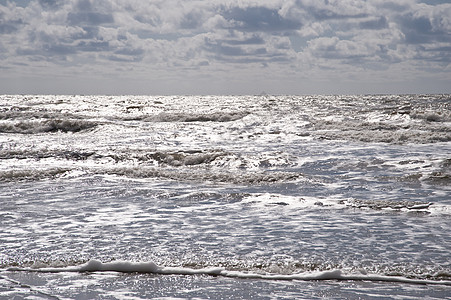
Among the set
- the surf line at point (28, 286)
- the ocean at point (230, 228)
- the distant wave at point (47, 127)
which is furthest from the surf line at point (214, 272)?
the distant wave at point (47, 127)

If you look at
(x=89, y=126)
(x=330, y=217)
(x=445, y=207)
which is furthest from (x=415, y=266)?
(x=89, y=126)

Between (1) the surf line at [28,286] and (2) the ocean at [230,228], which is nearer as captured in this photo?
(1) the surf line at [28,286]

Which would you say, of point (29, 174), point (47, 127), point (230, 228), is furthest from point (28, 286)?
point (47, 127)

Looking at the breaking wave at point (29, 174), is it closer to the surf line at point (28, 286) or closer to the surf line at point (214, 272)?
the surf line at point (214, 272)

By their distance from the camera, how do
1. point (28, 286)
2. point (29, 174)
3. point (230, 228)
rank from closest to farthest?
point (28, 286) < point (230, 228) < point (29, 174)

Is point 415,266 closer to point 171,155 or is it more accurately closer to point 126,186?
point 126,186

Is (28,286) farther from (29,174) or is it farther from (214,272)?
(29,174)

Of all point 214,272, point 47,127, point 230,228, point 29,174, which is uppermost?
point 214,272

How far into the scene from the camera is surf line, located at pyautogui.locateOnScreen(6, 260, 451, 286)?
410cm

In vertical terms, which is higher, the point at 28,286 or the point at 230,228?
the point at 28,286

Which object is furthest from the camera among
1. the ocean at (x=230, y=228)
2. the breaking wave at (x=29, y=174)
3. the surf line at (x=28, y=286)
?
the breaking wave at (x=29, y=174)

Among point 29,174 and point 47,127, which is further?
point 47,127

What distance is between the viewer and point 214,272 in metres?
4.36

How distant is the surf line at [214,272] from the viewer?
410 centimetres
